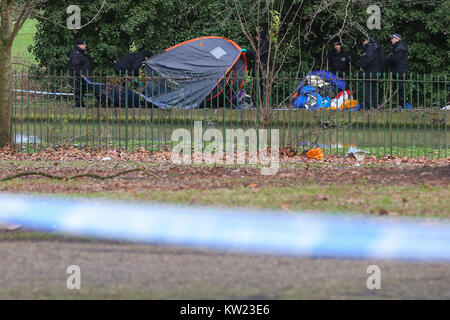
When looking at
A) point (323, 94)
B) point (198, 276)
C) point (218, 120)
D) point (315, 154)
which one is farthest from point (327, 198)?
point (218, 120)

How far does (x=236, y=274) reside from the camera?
5.88m

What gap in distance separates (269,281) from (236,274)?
31 cm

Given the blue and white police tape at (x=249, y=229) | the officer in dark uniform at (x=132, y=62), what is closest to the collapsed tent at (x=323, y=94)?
the officer in dark uniform at (x=132, y=62)

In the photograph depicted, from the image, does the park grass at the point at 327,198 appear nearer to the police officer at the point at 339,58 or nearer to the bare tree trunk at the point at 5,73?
the bare tree trunk at the point at 5,73

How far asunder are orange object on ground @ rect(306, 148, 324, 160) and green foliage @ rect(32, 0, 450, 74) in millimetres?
→ 7025

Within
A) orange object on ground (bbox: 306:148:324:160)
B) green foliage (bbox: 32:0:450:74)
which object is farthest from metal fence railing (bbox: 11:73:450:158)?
green foliage (bbox: 32:0:450:74)

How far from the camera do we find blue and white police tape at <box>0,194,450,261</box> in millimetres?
6512

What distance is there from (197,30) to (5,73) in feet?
26.6

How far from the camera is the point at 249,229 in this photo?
7023 mm

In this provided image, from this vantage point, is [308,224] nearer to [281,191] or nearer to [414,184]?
[281,191]

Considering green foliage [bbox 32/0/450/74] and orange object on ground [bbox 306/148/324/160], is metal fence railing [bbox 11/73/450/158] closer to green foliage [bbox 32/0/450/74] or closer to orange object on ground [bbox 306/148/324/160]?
orange object on ground [bbox 306/148/324/160]

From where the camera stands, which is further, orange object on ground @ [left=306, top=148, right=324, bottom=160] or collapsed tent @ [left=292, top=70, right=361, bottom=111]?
orange object on ground @ [left=306, top=148, right=324, bottom=160]
